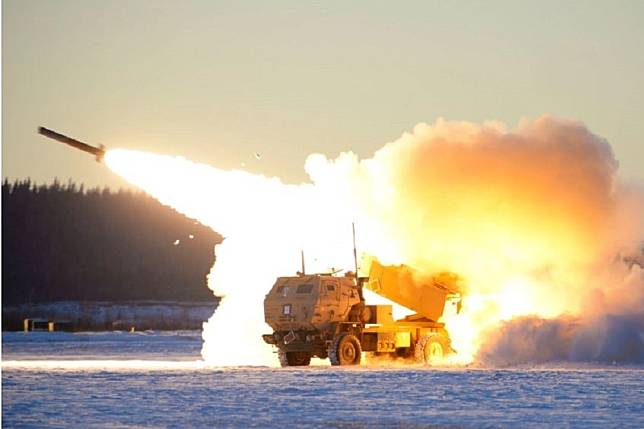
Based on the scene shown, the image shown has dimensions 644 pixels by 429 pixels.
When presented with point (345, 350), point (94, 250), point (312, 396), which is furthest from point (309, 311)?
point (94, 250)

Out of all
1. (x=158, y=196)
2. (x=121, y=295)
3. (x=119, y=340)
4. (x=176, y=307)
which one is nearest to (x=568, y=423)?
(x=158, y=196)

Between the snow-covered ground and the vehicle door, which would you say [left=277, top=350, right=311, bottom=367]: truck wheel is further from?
the snow-covered ground

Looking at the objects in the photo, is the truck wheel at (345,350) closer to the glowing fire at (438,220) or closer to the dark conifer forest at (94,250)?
the glowing fire at (438,220)

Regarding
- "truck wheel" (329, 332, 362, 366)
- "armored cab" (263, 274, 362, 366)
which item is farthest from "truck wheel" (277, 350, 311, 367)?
"truck wheel" (329, 332, 362, 366)

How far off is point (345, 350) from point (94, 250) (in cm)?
10829

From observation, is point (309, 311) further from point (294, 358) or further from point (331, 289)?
point (294, 358)

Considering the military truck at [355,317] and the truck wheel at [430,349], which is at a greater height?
the military truck at [355,317]

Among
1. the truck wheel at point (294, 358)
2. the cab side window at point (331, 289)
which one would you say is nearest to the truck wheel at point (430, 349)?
the cab side window at point (331, 289)

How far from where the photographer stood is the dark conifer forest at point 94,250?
137625 millimetres

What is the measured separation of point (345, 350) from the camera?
41406 mm

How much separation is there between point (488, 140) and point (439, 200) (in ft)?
8.38

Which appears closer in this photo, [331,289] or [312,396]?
[312,396]

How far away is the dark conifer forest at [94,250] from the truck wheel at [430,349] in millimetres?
90703

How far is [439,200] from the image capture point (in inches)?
1777
